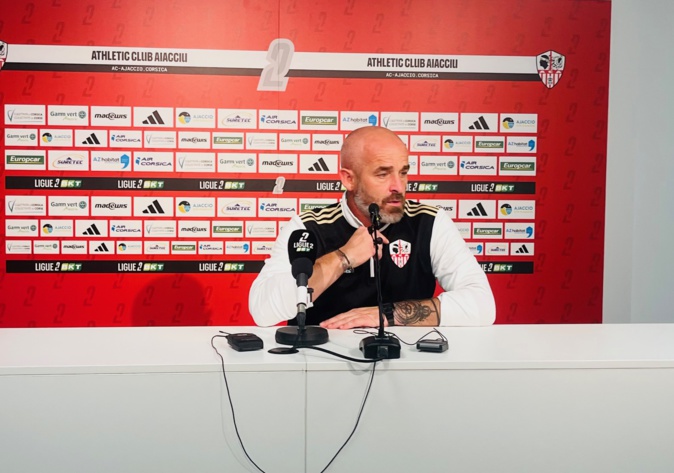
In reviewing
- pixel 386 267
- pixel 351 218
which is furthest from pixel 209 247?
pixel 386 267

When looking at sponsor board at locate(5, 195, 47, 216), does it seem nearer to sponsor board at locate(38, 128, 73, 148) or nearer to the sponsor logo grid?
the sponsor logo grid

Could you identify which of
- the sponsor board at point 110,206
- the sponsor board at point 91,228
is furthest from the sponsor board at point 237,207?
the sponsor board at point 91,228

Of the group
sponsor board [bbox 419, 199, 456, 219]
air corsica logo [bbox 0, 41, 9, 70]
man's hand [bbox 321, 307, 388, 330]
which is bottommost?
man's hand [bbox 321, 307, 388, 330]

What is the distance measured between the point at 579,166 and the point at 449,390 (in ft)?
8.07

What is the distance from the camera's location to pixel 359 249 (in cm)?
225

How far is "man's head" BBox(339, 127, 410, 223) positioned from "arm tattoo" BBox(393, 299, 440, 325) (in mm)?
381

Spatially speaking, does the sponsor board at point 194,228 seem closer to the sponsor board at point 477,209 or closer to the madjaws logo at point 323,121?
the madjaws logo at point 323,121

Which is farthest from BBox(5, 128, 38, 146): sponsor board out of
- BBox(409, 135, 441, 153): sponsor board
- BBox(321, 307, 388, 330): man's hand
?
BBox(321, 307, 388, 330): man's hand

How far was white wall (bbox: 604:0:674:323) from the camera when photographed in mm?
3668

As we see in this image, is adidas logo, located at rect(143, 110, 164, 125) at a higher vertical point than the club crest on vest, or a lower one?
higher

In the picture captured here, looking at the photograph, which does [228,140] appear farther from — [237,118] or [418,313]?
[418,313]

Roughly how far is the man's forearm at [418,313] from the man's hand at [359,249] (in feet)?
0.61

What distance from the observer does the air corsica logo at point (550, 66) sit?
11.9ft

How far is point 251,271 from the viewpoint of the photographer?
359 centimetres
